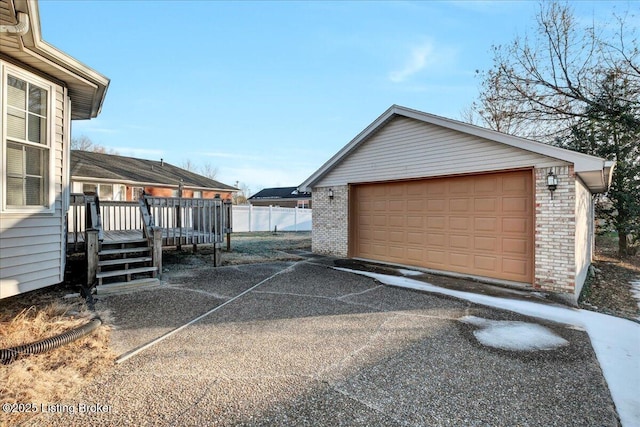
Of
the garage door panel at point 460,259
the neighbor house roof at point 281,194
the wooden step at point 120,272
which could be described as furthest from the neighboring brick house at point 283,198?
the wooden step at point 120,272

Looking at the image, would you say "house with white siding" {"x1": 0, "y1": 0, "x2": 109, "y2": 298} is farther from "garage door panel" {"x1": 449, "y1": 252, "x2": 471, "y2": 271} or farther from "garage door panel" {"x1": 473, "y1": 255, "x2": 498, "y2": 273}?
"garage door panel" {"x1": 473, "y1": 255, "x2": 498, "y2": 273}

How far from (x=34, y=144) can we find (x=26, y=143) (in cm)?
11

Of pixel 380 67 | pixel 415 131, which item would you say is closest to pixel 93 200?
pixel 415 131

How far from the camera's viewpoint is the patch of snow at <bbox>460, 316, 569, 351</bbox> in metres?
3.92

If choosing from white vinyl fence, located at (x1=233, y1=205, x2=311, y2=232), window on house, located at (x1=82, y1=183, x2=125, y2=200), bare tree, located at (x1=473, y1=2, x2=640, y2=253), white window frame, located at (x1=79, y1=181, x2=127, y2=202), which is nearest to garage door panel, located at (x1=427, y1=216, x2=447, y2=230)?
bare tree, located at (x1=473, y1=2, x2=640, y2=253)

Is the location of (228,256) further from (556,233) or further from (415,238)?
(556,233)

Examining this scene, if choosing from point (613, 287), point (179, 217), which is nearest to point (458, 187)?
point (613, 287)

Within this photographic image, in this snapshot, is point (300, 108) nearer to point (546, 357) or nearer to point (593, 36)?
point (593, 36)

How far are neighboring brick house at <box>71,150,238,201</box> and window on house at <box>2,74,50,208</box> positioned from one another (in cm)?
940

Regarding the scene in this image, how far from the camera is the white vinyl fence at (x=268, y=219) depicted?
20.3 m

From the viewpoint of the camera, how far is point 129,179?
56.1 ft

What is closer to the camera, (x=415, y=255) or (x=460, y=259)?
(x=460, y=259)

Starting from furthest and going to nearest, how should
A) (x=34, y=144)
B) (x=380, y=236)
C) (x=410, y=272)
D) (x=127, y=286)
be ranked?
(x=380, y=236), (x=410, y=272), (x=127, y=286), (x=34, y=144)

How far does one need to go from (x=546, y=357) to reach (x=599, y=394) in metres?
0.73
